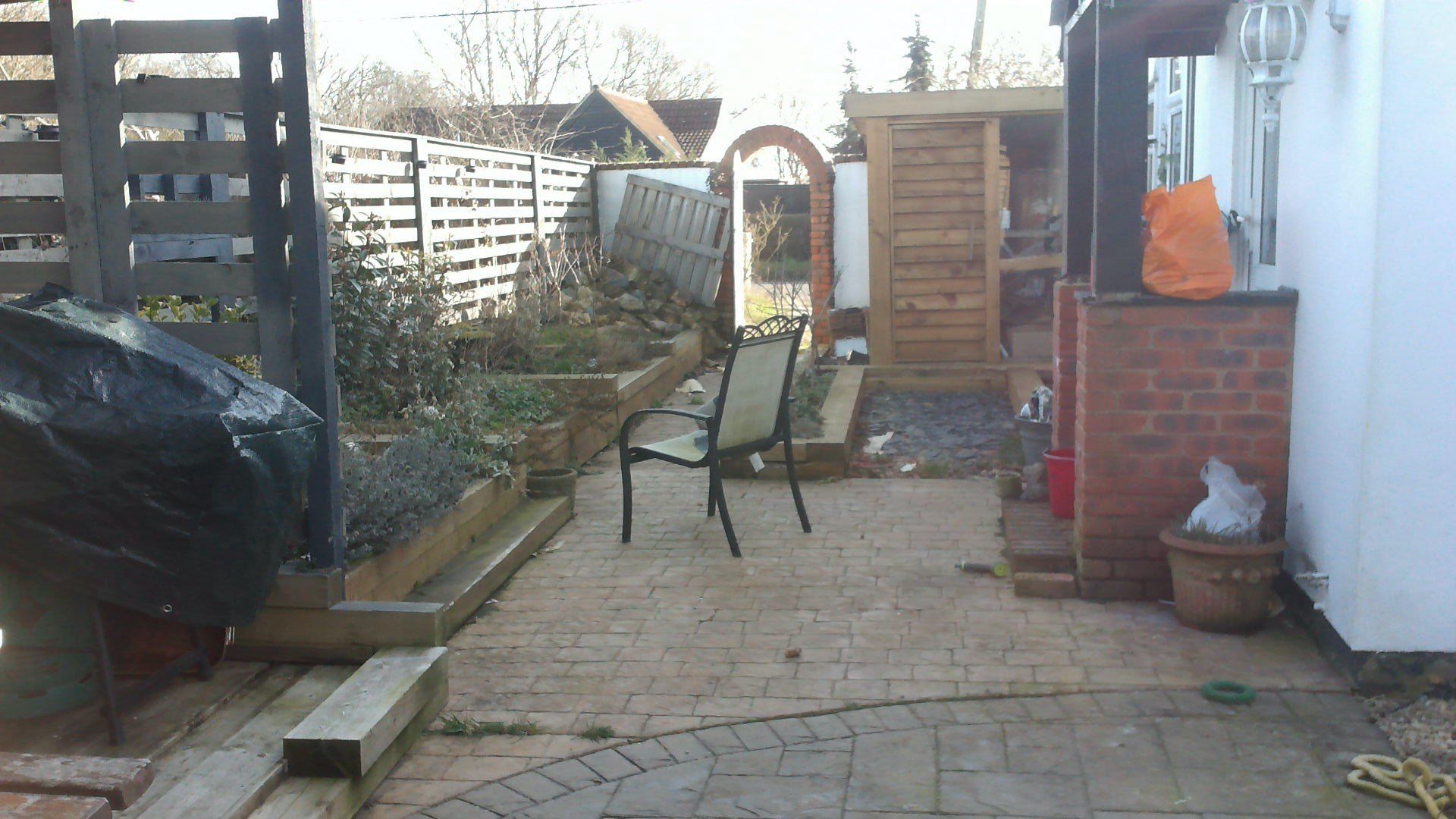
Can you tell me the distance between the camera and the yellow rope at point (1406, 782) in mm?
3055

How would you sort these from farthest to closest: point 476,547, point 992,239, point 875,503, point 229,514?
point 992,239, point 875,503, point 476,547, point 229,514

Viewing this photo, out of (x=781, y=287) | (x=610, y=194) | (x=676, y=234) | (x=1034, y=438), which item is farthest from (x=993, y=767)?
(x=610, y=194)

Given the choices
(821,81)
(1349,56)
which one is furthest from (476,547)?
(821,81)

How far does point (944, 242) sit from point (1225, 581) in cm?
694

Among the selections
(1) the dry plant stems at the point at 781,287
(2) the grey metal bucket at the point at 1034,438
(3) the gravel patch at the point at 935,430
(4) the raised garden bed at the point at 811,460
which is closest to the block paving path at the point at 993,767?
(2) the grey metal bucket at the point at 1034,438

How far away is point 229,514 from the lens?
3.18 m

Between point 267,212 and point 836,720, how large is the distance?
7.68ft

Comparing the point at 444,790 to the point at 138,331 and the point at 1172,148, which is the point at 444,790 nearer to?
the point at 138,331

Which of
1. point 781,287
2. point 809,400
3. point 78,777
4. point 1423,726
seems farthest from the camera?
point 781,287

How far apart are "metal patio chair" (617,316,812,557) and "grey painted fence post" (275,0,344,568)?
207cm

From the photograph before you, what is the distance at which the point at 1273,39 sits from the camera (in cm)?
430

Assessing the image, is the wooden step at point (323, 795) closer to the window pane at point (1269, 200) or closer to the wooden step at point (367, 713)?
the wooden step at point (367, 713)

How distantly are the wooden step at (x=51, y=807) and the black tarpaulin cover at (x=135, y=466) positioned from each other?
3.84 feet

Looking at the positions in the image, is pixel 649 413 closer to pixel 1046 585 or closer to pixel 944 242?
pixel 1046 585
